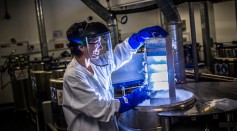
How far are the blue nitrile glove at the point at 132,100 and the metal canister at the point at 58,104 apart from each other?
104cm

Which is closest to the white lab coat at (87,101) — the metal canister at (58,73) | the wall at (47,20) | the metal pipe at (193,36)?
the metal canister at (58,73)

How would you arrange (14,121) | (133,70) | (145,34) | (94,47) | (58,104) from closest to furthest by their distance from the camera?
1. (94,47)
2. (145,34)
3. (133,70)
4. (58,104)
5. (14,121)

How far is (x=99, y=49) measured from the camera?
1.53 meters

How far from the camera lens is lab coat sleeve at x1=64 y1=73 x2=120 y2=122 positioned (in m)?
1.40

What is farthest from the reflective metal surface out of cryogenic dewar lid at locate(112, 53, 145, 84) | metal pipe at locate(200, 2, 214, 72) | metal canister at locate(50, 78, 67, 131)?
metal pipe at locate(200, 2, 214, 72)

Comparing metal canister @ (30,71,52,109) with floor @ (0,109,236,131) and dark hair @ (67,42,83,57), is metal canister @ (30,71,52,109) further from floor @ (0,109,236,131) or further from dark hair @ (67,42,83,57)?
dark hair @ (67,42,83,57)

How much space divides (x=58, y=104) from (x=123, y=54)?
0.91 meters

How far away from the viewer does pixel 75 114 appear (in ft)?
4.91

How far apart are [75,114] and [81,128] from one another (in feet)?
0.29

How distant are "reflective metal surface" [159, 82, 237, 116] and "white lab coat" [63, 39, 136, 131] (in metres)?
0.30

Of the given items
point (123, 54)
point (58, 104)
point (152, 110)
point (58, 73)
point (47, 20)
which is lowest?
point (58, 104)

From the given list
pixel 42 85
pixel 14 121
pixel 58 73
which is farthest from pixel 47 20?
pixel 58 73

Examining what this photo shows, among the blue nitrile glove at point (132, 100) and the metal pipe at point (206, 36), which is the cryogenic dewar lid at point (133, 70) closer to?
the blue nitrile glove at point (132, 100)

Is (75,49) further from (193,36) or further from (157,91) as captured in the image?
(193,36)
